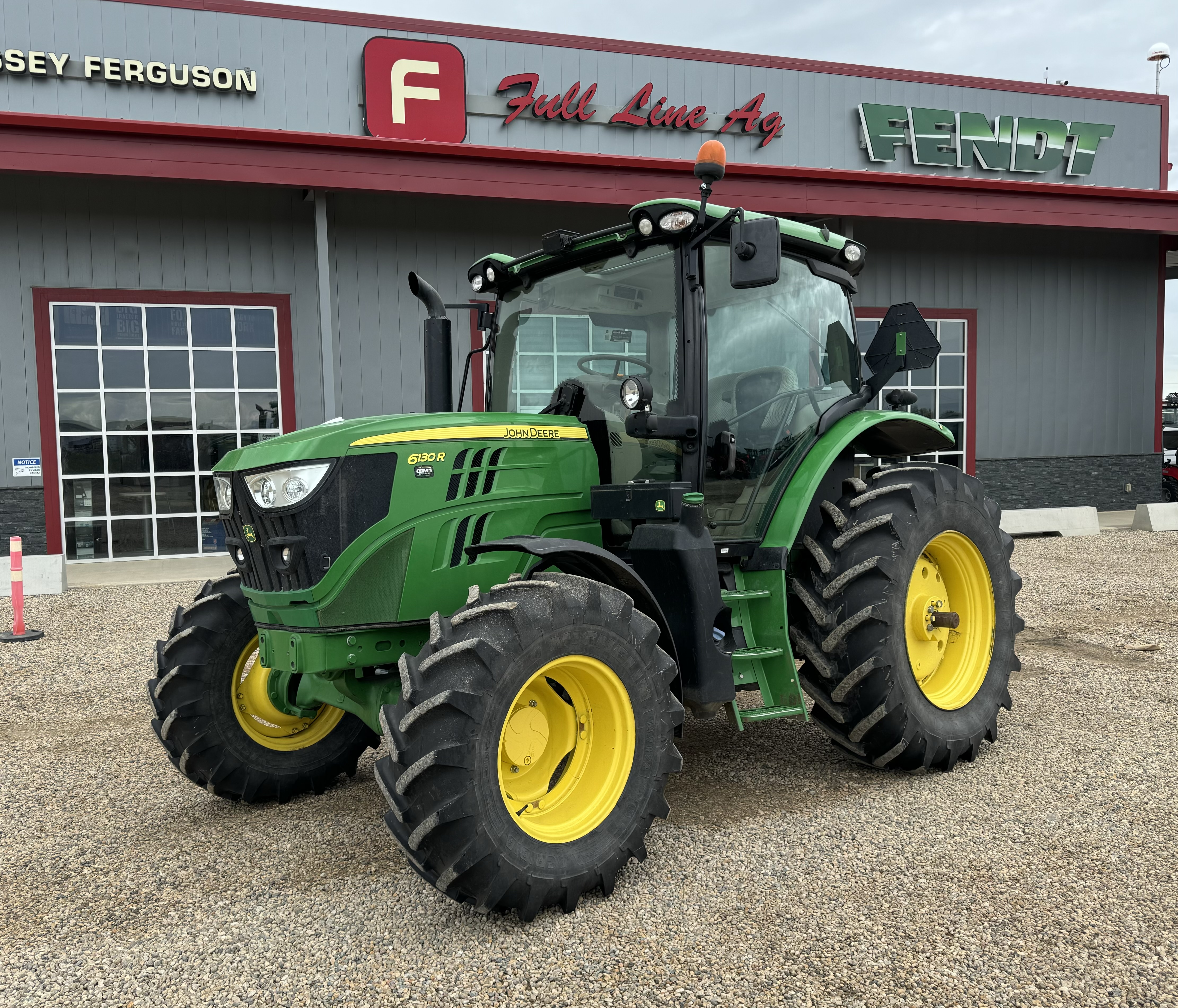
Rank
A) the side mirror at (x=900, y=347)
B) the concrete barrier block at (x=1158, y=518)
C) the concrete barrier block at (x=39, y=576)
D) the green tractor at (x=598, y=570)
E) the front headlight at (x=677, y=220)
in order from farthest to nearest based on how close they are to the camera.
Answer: the concrete barrier block at (x=1158, y=518) → the concrete barrier block at (x=39, y=576) → the side mirror at (x=900, y=347) → the front headlight at (x=677, y=220) → the green tractor at (x=598, y=570)

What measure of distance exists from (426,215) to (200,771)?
9277 millimetres

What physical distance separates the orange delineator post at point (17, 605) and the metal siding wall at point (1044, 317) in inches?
430

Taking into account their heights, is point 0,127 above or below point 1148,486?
above

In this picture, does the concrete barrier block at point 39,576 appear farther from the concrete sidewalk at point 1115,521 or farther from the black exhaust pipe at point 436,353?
the concrete sidewalk at point 1115,521

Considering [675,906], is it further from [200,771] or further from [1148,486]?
[1148,486]

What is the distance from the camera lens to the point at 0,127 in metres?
9.27

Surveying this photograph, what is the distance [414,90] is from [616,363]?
32.4 feet

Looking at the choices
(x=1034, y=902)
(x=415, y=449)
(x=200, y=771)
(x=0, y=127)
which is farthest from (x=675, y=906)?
(x=0, y=127)

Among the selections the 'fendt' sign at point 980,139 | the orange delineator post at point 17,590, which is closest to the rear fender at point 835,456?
the orange delineator post at point 17,590

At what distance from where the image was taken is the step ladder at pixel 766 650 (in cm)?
361

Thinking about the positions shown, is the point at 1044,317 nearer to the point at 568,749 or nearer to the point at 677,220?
the point at 677,220

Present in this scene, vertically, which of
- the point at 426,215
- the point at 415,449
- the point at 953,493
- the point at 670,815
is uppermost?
the point at 426,215

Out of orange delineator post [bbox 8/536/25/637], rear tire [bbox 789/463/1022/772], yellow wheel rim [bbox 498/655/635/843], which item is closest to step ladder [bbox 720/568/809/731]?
rear tire [bbox 789/463/1022/772]

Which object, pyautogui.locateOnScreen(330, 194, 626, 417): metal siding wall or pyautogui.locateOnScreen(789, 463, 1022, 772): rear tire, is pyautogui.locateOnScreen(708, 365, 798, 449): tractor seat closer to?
pyautogui.locateOnScreen(789, 463, 1022, 772): rear tire
